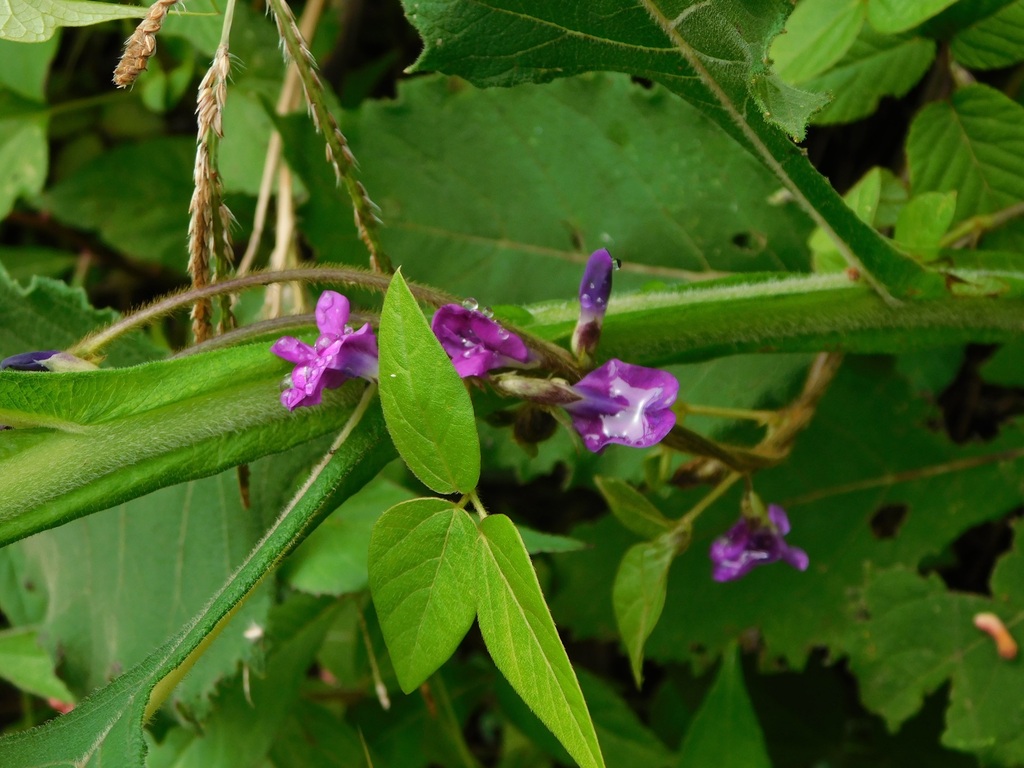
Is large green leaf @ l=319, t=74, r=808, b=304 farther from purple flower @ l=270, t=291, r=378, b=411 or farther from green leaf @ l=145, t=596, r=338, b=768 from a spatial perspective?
purple flower @ l=270, t=291, r=378, b=411

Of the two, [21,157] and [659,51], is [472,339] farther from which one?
[21,157]

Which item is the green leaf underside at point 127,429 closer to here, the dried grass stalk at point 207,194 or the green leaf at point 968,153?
the dried grass stalk at point 207,194

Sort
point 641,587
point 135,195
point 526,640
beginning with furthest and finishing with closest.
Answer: point 135,195, point 641,587, point 526,640

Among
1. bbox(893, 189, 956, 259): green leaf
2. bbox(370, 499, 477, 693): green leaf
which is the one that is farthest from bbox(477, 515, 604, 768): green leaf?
bbox(893, 189, 956, 259): green leaf

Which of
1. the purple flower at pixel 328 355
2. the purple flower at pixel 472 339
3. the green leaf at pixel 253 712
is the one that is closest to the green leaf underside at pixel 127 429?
the purple flower at pixel 328 355

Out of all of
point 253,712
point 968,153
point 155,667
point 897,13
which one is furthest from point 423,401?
point 968,153

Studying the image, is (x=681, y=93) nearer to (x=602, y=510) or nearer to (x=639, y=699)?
(x=602, y=510)
